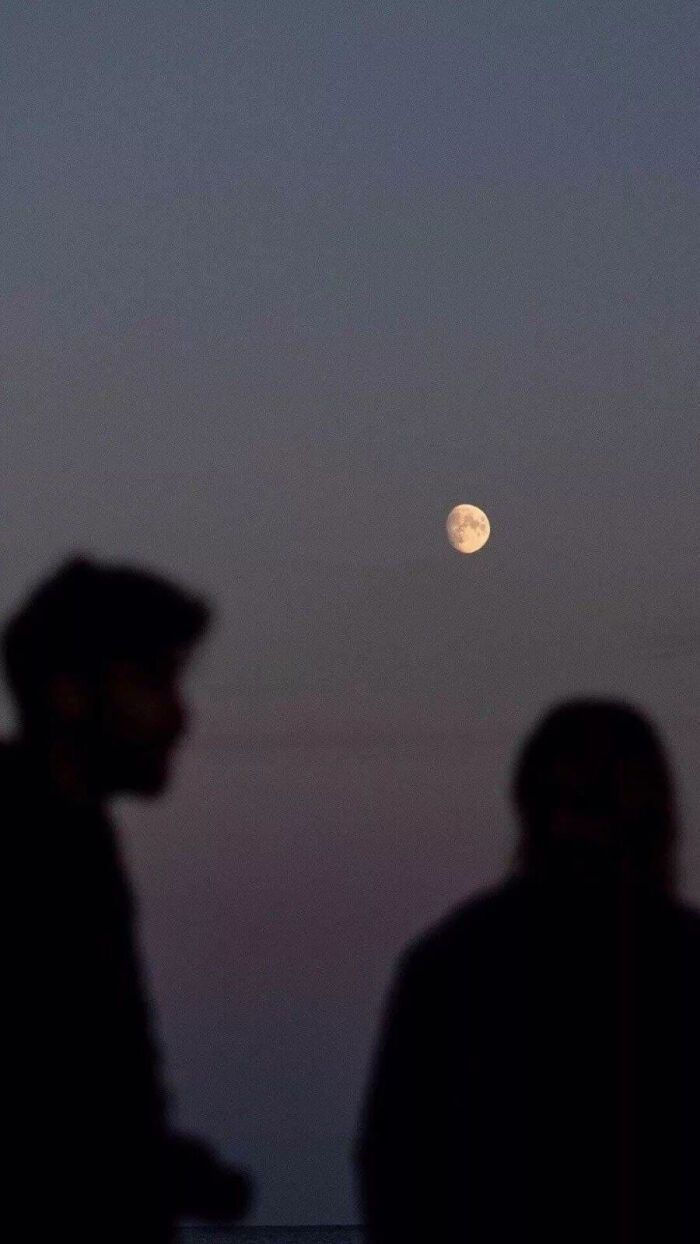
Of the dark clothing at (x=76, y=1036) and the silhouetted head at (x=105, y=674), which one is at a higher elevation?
the silhouetted head at (x=105, y=674)

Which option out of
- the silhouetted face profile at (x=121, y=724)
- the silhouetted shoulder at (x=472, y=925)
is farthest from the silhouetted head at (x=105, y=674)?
the silhouetted shoulder at (x=472, y=925)

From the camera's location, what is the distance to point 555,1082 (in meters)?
2.64

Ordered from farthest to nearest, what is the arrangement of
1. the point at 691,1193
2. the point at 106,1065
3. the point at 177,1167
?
the point at 177,1167 → the point at 106,1065 → the point at 691,1193

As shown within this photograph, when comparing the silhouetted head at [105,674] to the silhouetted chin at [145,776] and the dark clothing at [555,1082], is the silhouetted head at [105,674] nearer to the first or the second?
the silhouetted chin at [145,776]

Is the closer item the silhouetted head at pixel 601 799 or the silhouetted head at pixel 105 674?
the silhouetted head at pixel 601 799

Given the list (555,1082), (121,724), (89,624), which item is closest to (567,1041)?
(555,1082)

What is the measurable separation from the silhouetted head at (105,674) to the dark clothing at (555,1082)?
68 centimetres

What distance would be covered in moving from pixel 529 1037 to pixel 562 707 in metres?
0.54

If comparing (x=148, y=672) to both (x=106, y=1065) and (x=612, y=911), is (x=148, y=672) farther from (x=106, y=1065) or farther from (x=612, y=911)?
(x=612, y=911)

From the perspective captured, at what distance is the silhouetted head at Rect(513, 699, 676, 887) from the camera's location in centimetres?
268

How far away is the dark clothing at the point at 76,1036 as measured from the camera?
270cm

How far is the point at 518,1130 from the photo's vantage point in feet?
8.65

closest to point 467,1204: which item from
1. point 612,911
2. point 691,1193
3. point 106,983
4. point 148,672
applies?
point 691,1193

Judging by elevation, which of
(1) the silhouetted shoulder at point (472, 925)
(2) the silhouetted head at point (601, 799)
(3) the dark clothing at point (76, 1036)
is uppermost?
(2) the silhouetted head at point (601, 799)
